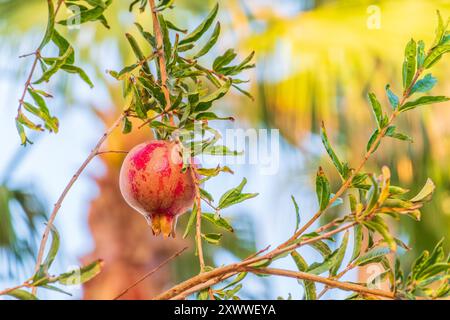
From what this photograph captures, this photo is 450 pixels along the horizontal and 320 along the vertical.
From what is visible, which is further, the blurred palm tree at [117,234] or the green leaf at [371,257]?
the blurred palm tree at [117,234]

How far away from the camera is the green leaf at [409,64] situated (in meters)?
0.58

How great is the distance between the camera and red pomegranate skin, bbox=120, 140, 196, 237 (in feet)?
1.96

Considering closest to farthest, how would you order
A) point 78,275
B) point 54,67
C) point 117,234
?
point 78,275
point 54,67
point 117,234

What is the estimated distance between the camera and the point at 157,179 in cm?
60

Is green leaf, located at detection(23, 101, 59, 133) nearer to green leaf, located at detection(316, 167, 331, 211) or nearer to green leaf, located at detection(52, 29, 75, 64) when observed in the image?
green leaf, located at detection(52, 29, 75, 64)

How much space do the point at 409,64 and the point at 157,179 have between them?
226mm

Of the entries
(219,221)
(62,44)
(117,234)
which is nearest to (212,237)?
(219,221)

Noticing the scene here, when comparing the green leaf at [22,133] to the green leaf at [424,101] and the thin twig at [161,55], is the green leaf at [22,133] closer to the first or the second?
the thin twig at [161,55]

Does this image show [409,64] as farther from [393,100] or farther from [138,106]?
[138,106]

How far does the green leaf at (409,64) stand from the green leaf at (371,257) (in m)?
0.13

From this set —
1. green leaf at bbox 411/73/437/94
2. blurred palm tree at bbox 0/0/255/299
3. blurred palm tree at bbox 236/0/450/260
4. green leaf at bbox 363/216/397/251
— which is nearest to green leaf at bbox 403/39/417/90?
green leaf at bbox 411/73/437/94

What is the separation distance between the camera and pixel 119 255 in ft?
11.2

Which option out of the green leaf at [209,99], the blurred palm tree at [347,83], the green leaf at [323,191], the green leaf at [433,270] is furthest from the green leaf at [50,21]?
the blurred palm tree at [347,83]
